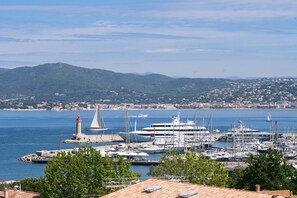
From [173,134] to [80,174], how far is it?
114 m

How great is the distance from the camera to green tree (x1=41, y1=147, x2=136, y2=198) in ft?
134

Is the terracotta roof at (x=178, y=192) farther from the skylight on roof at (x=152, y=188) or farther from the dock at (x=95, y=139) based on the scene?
the dock at (x=95, y=139)

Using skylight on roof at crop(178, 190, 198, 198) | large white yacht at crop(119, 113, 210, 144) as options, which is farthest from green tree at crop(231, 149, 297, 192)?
large white yacht at crop(119, 113, 210, 144)

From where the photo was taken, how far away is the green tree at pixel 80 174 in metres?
40.7

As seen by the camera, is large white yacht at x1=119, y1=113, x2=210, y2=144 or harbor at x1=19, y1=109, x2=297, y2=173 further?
large white yacht at x1=119, y1=113, x2=210, y2=144

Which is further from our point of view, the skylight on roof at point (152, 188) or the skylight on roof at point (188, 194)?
the skylight on roof at point (152, 188)

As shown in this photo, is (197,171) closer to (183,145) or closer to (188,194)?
(188,194)

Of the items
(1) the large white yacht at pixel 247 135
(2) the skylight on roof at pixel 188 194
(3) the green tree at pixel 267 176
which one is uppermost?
(2) the skylight on roof at pixel 188 194

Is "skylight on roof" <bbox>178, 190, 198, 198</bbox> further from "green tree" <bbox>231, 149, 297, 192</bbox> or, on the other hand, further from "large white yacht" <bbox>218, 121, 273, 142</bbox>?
"large white yacht" <bbox>218, 121, 273, 142</bbox>

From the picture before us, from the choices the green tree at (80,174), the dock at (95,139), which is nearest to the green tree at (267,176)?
the green tree at (80,174)

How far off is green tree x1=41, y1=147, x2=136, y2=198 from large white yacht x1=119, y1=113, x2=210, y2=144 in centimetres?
9708

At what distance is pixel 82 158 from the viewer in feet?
143

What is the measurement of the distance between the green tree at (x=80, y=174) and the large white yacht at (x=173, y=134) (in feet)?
319

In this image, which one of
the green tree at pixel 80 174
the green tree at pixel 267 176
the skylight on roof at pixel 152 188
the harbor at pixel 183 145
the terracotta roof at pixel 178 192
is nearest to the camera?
the terracotta roof at pixel 178 192
